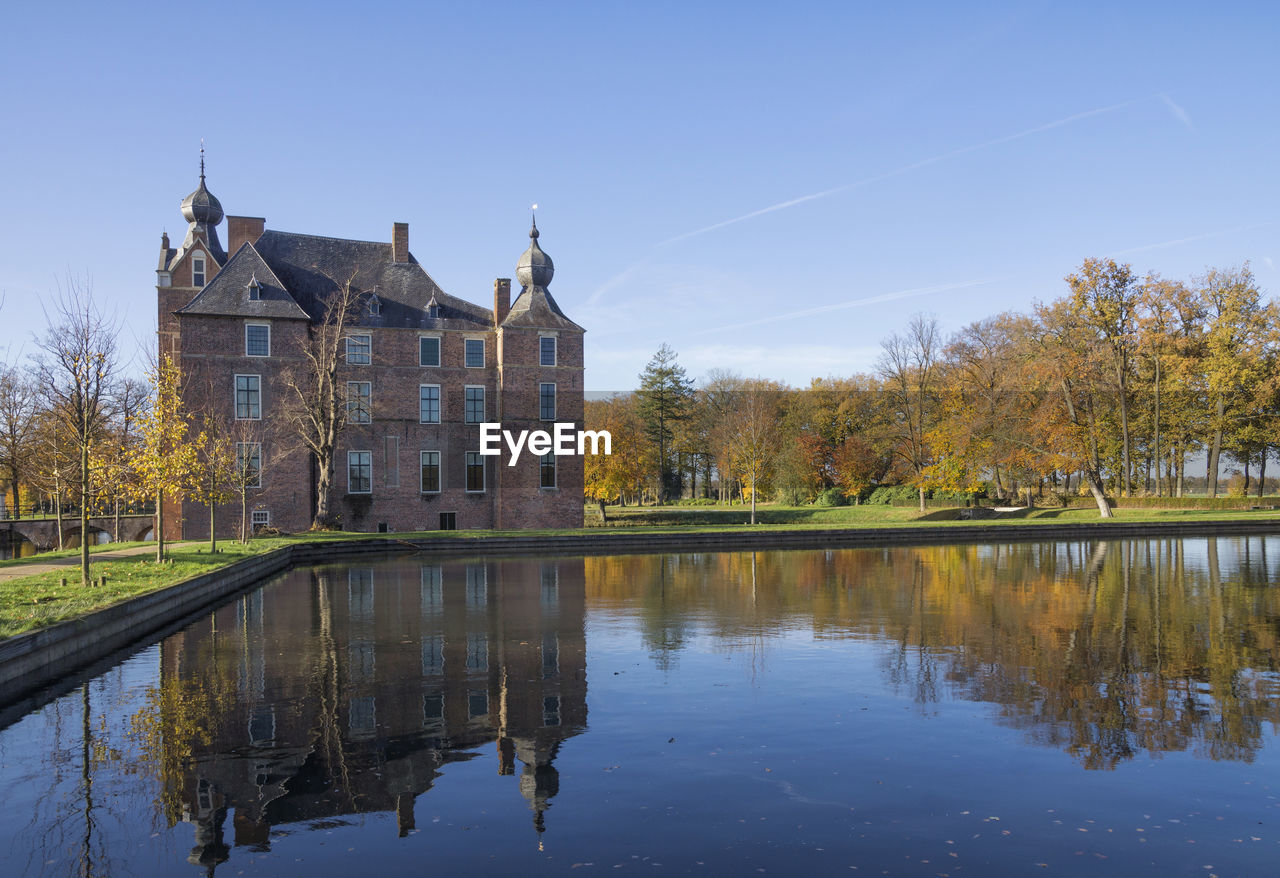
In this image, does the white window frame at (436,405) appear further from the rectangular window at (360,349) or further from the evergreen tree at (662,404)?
the evergreen tree at (662,404)

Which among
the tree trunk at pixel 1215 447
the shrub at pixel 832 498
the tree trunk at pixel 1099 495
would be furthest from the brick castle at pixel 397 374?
the tree trunk at pixel 1215 447

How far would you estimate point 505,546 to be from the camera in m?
33.8

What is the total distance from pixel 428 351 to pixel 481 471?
239 inches

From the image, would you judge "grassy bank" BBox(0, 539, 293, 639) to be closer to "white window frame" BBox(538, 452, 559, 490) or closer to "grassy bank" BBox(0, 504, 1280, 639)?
"grassy bank" BBox(0, 504, 1280, 639)

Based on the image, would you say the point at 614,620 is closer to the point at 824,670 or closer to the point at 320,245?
the point at 824,670

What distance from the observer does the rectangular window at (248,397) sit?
39188 mm

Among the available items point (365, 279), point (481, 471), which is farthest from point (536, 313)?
point (365, 279)

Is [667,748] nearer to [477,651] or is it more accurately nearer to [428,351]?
[477,651]

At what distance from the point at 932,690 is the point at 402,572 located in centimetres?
1838

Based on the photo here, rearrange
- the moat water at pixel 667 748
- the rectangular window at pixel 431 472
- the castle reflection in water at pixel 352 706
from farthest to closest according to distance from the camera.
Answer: the rectangular window at pixel 431 472, the castle reflection in water at pixel 352 706, the moat water at pixel 667 748

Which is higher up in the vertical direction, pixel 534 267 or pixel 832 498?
pixel 534 267

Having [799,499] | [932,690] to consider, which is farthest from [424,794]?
[799,499]

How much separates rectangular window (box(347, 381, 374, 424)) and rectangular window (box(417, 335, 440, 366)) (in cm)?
255

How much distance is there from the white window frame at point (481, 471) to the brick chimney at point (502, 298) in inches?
247
